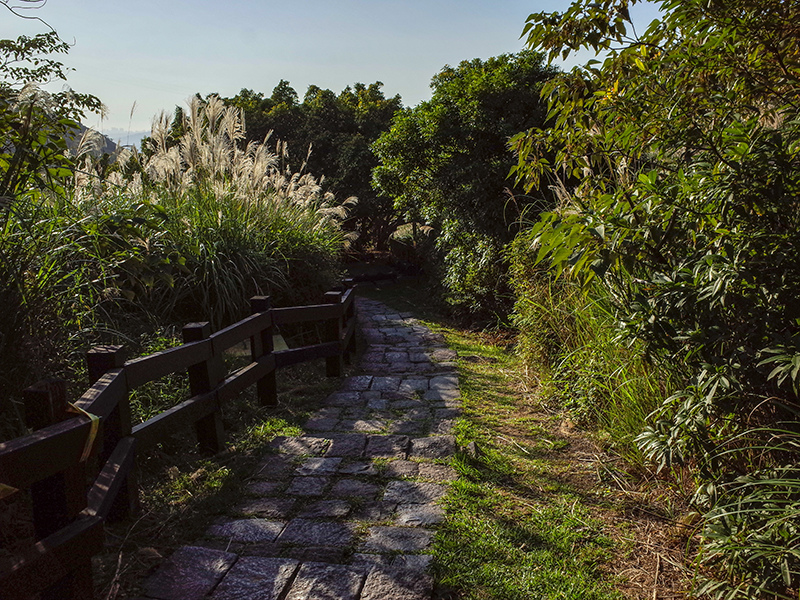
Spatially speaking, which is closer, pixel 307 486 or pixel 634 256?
pixel 634 256

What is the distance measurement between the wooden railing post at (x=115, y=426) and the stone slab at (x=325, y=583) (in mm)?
954

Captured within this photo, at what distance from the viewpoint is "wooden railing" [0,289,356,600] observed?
5.77 feet

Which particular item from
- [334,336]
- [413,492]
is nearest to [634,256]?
[413,492]

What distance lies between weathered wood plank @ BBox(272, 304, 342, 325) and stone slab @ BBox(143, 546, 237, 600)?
2433 mm

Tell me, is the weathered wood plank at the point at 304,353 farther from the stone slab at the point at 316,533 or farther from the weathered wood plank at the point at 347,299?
the stone slab at the point at 316,533

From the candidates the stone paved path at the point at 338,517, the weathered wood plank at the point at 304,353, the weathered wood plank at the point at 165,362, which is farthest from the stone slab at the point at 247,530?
the weathered wood plank at the point at 304,353

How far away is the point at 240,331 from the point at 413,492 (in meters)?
1.71

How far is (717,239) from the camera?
220cm

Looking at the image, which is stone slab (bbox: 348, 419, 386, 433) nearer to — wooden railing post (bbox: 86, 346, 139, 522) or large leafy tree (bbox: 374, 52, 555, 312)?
wooden railing post (bbox: 86, 346, 139, 522)

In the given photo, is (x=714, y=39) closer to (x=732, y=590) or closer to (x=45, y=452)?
(x=732, y=590)

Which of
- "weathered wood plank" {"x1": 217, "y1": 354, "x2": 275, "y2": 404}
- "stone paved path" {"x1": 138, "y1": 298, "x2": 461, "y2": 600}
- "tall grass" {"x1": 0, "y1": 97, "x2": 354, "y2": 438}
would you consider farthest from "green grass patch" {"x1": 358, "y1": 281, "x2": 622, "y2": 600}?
"tall grass" {"x1": 0, "y1": 97, "x2": 354, "y2": 438}

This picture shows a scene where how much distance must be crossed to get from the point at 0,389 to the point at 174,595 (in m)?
1.27

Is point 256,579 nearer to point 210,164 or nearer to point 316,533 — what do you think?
point 316,533

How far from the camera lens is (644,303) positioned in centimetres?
248
